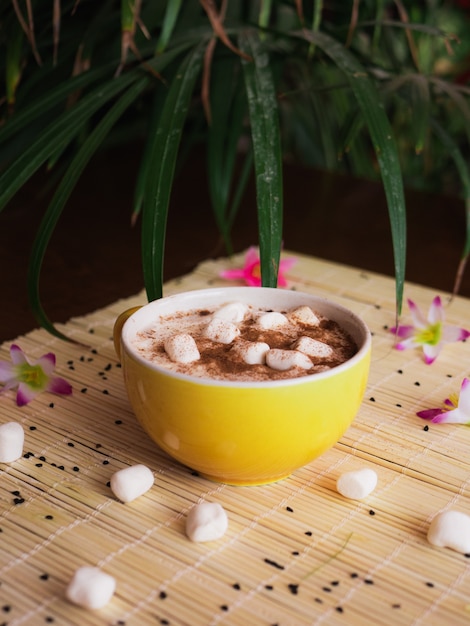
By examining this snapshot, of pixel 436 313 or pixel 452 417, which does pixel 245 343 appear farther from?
pixel 436 313

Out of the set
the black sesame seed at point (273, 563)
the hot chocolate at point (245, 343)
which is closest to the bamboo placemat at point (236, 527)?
the black sesame seed at point (273, 563)

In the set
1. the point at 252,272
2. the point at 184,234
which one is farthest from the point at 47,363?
the point at 184,234

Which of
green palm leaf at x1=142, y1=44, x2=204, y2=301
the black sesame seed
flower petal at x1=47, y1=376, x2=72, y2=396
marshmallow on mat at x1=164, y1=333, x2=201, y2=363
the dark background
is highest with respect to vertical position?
green palm leaf at x1=142, y1=44, x2=204, y2=301

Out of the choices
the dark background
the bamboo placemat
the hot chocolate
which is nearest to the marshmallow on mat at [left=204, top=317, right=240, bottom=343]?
the hot chocolate

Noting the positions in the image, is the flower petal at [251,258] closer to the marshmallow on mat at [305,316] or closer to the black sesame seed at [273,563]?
the marshmallow on mat at [305,316]

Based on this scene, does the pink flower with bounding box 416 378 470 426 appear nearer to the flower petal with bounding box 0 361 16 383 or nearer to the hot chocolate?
the hot chocolate
